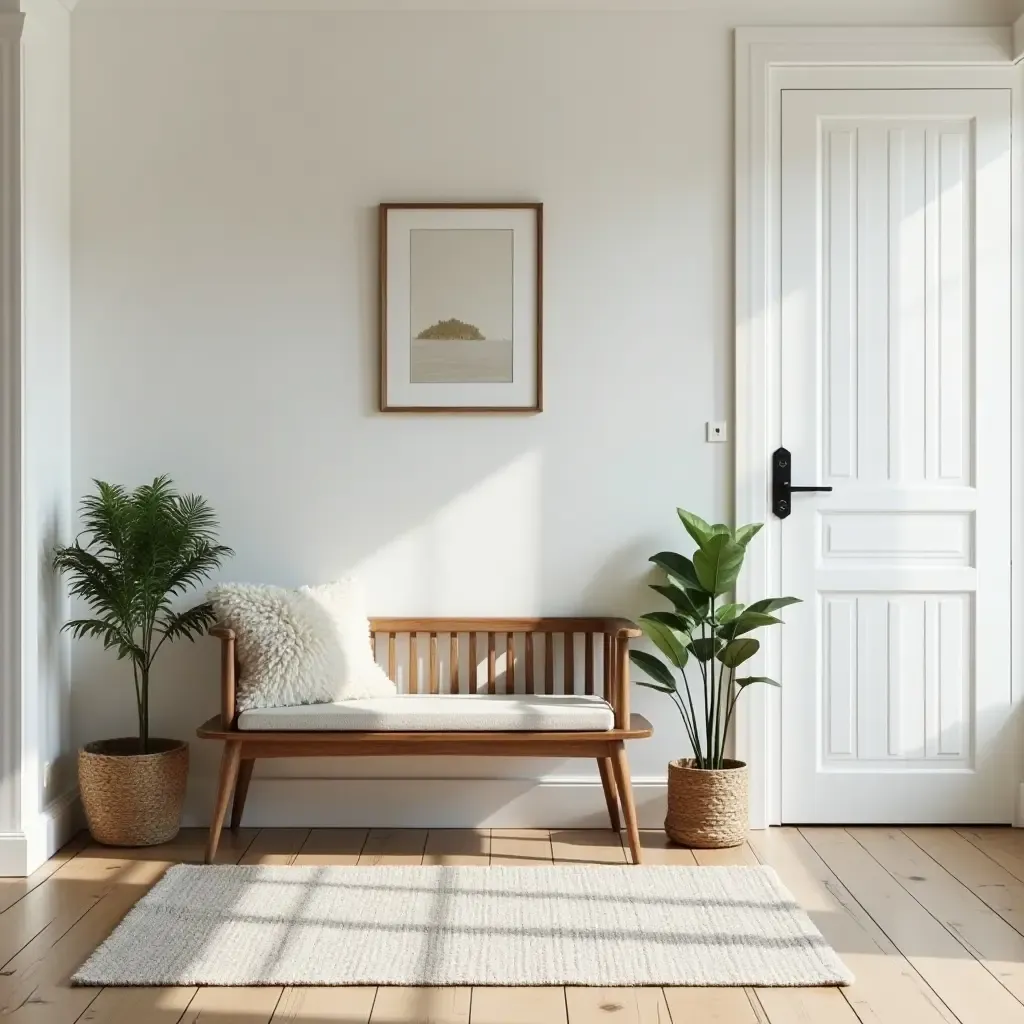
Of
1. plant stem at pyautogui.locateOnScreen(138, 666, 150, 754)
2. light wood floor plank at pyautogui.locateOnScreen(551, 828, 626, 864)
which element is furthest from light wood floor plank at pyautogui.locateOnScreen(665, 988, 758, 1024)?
plant stem at pyautogui.locateOnScreen(138, 666, 150, 754)

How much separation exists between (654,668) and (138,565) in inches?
62.5

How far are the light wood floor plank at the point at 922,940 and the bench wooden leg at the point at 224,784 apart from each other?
1729 mm

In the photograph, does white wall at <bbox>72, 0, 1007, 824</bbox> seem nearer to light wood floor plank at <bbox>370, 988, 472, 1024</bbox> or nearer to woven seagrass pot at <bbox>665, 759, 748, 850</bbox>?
woven seagrass pot at <bbox>665, 759, 748, 850</bbox>

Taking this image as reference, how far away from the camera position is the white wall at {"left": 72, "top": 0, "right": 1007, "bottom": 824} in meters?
3.76

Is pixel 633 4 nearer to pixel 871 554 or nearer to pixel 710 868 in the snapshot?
pixel 871 554

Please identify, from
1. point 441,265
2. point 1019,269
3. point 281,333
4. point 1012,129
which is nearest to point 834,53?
point 1012,129

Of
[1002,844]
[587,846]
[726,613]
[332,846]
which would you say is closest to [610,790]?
[587,846]

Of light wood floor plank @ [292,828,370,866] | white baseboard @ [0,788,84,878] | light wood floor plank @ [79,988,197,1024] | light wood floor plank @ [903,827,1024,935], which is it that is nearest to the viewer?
light wood floor plank @ [79,988,197,1024]

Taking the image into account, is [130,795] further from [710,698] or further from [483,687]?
[710,698]

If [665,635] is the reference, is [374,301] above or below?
above

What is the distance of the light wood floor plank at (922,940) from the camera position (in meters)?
2.39

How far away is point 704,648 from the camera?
354 centimetres

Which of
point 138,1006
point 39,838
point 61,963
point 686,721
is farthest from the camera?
point 686,721

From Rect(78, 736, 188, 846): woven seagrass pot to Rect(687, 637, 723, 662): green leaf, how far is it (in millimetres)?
1607
